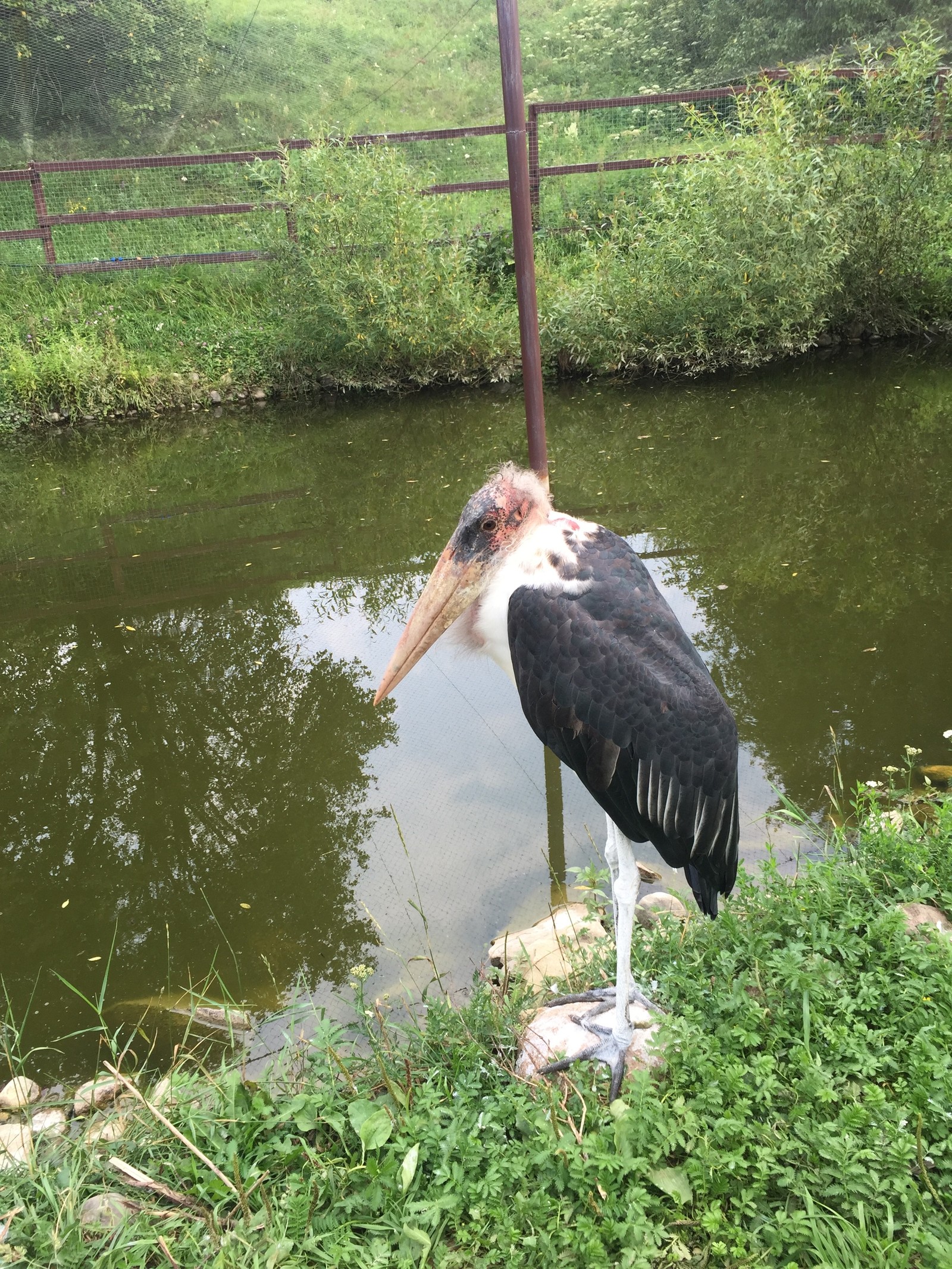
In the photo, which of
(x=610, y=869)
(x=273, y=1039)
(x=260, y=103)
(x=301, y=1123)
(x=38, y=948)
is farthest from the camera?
(x=260, y=103)

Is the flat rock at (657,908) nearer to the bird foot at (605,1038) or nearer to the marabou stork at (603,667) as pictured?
the bird foot at (605,1038)

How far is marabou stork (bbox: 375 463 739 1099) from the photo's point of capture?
1.74 meters

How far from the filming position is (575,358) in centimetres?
922

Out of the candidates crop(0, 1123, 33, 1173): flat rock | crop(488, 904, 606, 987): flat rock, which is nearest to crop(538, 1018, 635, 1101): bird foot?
crop(488, 904, 606, 987): flat rock

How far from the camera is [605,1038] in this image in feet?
6.55

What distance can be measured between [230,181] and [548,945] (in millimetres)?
12754

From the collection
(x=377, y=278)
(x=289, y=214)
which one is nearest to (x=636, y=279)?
(x=377, y=278)

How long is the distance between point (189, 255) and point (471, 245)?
11.3 ft

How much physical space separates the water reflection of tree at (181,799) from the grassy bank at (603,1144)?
82cm

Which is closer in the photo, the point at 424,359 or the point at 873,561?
the point at 873,561

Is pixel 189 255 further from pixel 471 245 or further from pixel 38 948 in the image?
pixel 38 948

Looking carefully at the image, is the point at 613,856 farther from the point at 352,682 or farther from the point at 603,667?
the point at 352,682

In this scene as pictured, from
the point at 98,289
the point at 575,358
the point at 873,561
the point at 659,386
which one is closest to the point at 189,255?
the point at 98,289

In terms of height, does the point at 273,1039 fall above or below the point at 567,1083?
below
